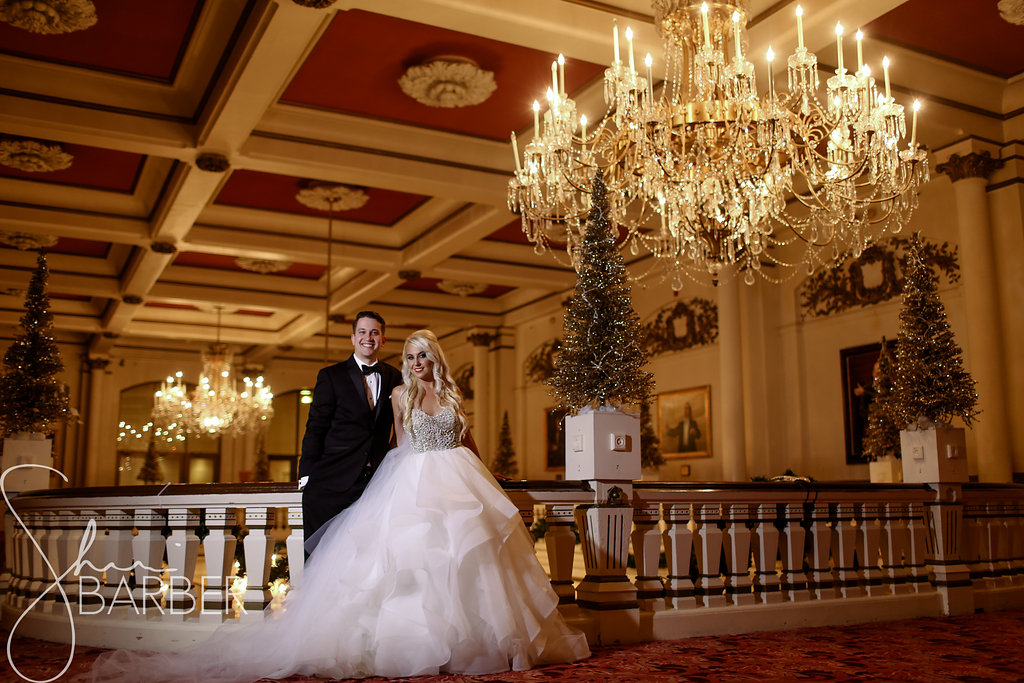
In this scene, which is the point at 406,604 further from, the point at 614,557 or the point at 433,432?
the point at 614,557

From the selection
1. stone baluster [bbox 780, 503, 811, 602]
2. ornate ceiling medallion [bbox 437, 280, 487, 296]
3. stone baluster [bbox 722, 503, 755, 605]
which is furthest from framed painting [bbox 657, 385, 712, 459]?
stone baluster [bbox 722, 503, 755, 605]

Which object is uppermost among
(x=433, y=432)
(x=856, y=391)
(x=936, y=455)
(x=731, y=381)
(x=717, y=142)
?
(x=717, y=142)

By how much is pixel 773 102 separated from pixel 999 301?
14.3 feet

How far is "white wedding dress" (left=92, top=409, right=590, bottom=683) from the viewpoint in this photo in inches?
161

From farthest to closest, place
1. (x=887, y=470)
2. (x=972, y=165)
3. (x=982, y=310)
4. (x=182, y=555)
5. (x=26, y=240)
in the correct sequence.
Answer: (x=26, y=240)
(x=972, y=165)
(x=982, y=310)
(x=887, y=470)
(x=182, y=555)

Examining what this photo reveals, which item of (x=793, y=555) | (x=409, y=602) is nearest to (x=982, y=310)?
(x=793, y=555)

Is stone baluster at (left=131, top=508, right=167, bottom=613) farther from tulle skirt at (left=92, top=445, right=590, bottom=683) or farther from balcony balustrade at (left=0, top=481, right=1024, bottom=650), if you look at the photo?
tulle skirt at (left=92, top=445, right=590, bottom=683)

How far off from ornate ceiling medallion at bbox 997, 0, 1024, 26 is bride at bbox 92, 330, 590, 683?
6.34 metres

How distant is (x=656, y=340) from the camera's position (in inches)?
594

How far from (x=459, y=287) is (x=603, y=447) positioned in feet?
39.6

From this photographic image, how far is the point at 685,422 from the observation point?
558 inches

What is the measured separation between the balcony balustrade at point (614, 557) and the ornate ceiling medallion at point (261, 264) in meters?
8.71

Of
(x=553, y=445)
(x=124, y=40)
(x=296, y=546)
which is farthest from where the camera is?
(x=553, y=445)

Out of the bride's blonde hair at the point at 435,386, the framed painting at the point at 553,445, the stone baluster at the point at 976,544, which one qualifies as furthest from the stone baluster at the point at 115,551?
the framed painting at the point at 553,445
